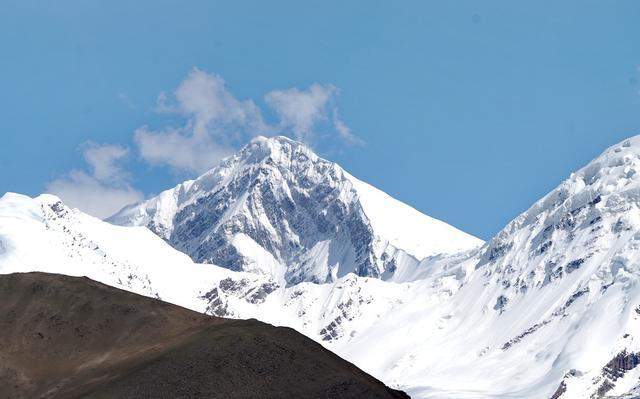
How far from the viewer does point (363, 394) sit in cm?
19300

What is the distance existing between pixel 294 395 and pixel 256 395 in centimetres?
598

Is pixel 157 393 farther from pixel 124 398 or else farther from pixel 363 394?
pixel 363 394

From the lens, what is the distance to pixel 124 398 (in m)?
200

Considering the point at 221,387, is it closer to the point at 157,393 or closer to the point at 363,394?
the point at 157,393

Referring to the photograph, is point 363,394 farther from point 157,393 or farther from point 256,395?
point 157,393

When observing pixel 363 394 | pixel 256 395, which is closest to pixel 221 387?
pixel 256 395

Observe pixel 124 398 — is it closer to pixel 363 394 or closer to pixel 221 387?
pixel 221 387

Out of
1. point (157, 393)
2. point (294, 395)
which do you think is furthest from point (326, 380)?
point (157, 393)

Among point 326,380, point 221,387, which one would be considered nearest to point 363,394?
point 326,380

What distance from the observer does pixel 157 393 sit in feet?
650

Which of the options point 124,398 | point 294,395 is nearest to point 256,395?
point 294,395

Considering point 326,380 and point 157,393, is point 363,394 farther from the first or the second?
point 157,393

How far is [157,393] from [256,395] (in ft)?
54.6

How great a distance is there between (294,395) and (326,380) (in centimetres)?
683
